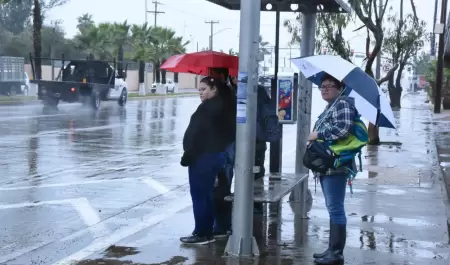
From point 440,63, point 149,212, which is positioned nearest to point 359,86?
point 149,212

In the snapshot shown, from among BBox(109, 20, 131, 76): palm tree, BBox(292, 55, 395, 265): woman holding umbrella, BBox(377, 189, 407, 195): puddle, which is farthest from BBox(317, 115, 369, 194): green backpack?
BBox(109, 20, 131, 76): palm tree

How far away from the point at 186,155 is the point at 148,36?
192 feet

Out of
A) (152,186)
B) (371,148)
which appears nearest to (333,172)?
(152,186)

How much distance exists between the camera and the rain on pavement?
7.43m

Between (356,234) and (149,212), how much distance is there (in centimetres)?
275

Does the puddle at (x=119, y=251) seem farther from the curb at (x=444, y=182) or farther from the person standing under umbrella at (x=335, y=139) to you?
the curb at (x=444, y=182)

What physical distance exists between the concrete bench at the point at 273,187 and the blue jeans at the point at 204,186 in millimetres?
276

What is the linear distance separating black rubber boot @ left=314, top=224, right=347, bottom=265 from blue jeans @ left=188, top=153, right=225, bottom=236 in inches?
51.1

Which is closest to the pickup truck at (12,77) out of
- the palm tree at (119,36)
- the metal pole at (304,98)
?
the palm tree at (119,36)

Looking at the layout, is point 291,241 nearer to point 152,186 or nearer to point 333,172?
point 333,172

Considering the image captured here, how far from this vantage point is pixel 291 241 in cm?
796

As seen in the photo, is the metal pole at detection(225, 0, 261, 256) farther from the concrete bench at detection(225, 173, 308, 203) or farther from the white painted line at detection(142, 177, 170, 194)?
the white painted line at detection(142, 177, 170, 194)

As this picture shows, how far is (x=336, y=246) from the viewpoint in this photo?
275 inches

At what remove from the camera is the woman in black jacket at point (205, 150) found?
7457mm
